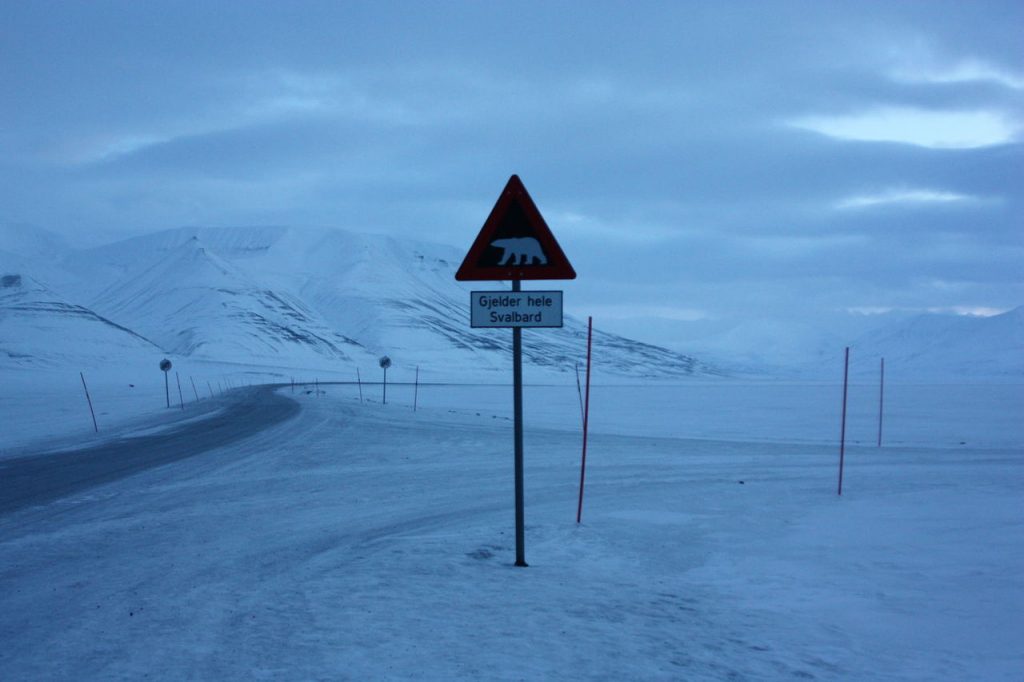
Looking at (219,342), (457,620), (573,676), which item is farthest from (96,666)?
(219,342)

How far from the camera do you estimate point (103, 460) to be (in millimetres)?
17234

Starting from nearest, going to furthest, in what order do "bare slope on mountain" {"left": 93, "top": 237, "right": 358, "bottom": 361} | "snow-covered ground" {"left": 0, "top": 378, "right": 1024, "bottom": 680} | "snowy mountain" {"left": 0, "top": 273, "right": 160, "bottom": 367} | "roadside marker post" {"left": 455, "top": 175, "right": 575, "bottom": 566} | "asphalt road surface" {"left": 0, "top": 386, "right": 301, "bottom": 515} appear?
"snow-covered ground" {"left": 0, "top": 378, "right": 1024, "bottom": 680}, "roadside marker post" {"left": 455, "top": 175, "right": 575, "bottom": 566}, "asphalt road surface" {"left": 0, "top": 386, "right": 301, "bottom": 515}, "snowy mountain" {"left": 0, "top": 273, "right": 160, "bottom": 367}, "bare slope on mountain" {"left": 93, "top": 237, "right": 358, "bottom": 361}

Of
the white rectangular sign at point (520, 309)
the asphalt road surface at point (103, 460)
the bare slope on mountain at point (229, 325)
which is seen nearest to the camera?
the white rectangular sign at point (520, 309)

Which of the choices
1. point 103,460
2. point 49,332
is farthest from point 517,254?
point 49,332

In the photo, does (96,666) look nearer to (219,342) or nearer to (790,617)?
(790,617)

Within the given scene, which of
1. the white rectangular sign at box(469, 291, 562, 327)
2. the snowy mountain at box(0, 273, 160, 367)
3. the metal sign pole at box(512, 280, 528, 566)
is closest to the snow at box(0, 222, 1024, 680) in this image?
the metal sign pole at box(512, 280, 528, 566)

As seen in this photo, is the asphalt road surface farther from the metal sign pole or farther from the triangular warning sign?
the triangular warning sign

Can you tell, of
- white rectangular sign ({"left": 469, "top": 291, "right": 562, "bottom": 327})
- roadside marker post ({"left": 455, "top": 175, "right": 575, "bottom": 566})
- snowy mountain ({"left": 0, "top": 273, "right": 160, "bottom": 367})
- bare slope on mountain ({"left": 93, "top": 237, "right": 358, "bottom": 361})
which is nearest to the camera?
roadside marker post ({"left": 455, "top": 175, "right": 575, "bottom": 566})

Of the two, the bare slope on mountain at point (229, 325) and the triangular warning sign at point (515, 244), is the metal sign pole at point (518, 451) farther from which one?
the bare slope on mountain at point (229, 325)

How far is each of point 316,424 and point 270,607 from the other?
2050 centimetres

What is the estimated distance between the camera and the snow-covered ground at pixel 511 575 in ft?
18.3

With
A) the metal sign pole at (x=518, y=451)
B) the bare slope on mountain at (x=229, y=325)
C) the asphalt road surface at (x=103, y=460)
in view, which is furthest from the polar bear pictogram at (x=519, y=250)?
the bare slope on mountain at (x=229, y=325)

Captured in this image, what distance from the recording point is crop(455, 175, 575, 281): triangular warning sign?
26.1ft

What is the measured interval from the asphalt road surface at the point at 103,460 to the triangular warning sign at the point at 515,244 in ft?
23.6
